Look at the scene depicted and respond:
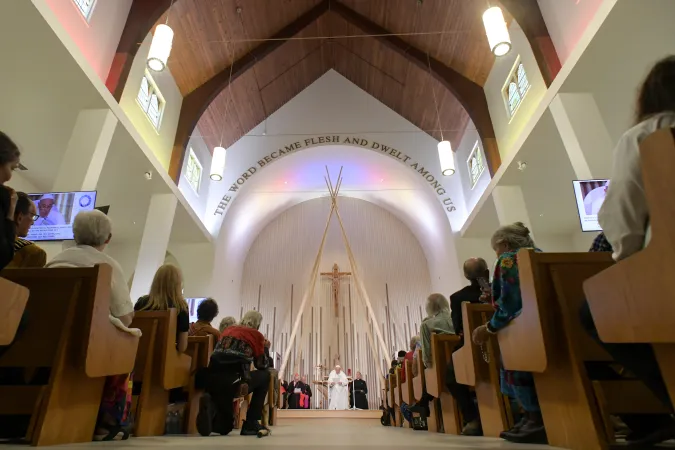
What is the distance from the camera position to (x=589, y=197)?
13.5 ft

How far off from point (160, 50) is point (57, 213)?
1842mm

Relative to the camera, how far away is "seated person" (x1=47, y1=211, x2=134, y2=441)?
1866mm

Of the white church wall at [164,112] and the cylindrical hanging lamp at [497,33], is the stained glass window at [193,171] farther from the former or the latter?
the cylindrical hanging lamp at [497,33]

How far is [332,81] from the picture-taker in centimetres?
924

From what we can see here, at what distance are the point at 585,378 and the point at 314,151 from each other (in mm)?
8082

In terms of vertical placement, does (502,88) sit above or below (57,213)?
above

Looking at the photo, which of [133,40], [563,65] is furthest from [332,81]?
[563,65]

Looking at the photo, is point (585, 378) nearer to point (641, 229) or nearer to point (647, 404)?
point (647, 404)

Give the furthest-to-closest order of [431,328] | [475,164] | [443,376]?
[475,164]
[431,328]
[443,376]

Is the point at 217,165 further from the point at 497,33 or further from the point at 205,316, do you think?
the point at 497,33

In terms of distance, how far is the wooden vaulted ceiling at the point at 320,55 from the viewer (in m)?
6.68

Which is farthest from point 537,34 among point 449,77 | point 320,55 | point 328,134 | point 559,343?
point 559,343

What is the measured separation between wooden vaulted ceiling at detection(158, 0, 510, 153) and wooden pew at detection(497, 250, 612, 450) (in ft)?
18.7

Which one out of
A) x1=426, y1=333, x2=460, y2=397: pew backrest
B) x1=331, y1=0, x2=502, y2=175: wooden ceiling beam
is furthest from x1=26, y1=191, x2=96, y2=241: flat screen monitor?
x1=331, y1=0, x2=502, y2=175: wooden ceiling beam
